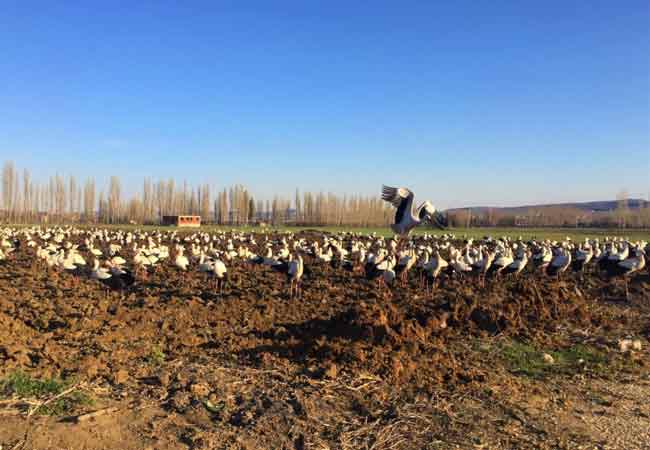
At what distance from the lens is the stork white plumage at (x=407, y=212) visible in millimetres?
24047

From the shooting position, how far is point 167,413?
532 centimetres

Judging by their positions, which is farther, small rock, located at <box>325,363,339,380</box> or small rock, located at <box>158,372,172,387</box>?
small rock, located at <box>325,363,339,380</box>

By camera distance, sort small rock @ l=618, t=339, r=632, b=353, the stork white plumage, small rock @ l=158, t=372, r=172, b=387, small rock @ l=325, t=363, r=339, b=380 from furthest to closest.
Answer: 1. the stork white plumage
2. small rock @ l=618, t=339, r=632, b=353
3. small rock @ l=325, t=363, r=339, b=380
4. small rock @ l=158, t=372, r=172, b=387

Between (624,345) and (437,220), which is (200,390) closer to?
(624,345)

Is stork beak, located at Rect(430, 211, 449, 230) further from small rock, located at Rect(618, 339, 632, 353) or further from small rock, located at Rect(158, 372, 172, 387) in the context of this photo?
small rock, located at Rect(158, 372, 172, 387)

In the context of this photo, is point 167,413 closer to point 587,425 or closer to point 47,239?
point 587,425

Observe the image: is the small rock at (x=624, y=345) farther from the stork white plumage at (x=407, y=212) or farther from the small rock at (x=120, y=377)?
the stork white plumage at (x=407, y=212)

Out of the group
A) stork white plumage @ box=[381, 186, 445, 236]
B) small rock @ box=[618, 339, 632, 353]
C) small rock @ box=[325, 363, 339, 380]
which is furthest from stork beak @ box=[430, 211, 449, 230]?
small rock @ box=[325, 363, 339, 380]

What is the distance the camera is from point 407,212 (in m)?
24.4

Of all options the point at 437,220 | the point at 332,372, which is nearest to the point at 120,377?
the point at 332,372

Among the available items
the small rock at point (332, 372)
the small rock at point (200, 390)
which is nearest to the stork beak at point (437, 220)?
the small rock at point (332, 372)

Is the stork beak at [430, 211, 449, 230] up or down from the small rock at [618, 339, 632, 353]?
up

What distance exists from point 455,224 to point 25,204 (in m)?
66.5

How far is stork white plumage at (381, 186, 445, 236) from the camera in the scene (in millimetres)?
24047
